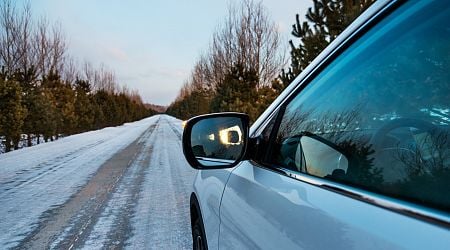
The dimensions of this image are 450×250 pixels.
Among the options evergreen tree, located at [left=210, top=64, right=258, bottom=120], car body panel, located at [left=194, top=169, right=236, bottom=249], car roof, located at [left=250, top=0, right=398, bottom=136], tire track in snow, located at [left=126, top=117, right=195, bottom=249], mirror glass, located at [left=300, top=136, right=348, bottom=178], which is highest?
evergreen tree, located at [left=210, top=64, right=258, bottom=120]

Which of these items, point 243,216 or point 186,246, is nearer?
point 243,216

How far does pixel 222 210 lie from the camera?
6.27 feet

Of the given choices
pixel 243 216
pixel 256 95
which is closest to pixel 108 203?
pixel 243 216

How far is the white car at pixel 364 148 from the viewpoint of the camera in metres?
0.83

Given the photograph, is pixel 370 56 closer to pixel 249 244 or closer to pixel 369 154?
pixel 369 154

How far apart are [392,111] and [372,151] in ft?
0.39

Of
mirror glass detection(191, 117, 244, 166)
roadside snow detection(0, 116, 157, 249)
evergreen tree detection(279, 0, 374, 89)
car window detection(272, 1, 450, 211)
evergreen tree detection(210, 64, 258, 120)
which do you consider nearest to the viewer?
car window detection(272, 1, 450, 211)

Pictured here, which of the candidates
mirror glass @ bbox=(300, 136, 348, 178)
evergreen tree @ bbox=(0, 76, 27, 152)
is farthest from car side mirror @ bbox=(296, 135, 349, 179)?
evergreen tree @ bbox=(0, 76, 27, 152)

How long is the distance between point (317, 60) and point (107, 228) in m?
3.78

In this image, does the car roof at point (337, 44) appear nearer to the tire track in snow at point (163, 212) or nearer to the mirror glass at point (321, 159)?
the mirror glass at point (321, 159)

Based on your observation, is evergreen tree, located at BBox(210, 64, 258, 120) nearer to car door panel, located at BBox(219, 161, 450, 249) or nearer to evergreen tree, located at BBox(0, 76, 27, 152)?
evergreen tree, located at BBox(0, 76, 27, 152)

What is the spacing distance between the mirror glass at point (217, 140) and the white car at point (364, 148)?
7.1 inches

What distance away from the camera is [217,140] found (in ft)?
6.88

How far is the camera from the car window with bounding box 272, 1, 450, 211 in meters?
0.87
